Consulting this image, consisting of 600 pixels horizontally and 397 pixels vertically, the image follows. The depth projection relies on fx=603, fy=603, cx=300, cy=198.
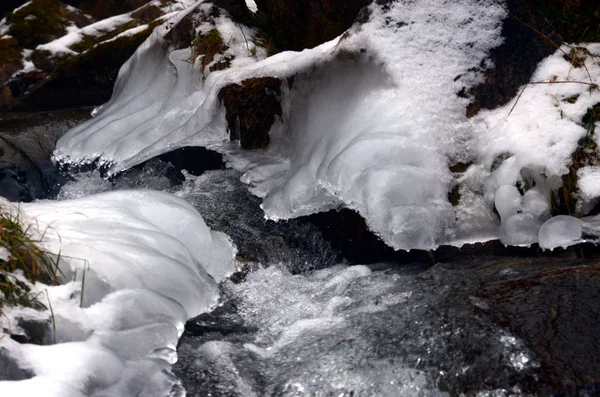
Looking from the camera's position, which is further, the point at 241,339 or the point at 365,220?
the point at 365,220

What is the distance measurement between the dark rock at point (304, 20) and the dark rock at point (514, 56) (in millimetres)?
1178

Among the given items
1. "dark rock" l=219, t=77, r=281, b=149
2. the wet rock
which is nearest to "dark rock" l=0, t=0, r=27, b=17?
the wet rock

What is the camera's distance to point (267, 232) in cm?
348

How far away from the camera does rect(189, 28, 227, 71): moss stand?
5160 mm

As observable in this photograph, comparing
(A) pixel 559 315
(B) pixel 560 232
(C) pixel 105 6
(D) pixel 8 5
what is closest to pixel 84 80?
(C) pixel 105 6

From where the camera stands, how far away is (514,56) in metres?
3.49

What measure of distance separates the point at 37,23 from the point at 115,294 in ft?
26.6

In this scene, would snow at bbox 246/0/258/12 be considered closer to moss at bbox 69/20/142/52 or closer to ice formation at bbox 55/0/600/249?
ice formation at bbox 55/0/600/249

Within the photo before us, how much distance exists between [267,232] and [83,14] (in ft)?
25.4

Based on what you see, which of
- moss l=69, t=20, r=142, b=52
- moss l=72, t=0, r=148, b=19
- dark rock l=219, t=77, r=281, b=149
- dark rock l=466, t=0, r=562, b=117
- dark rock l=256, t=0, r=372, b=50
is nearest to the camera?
dark rock l=466, t=0, r=562, b=117

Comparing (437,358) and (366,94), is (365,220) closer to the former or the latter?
(366,94)

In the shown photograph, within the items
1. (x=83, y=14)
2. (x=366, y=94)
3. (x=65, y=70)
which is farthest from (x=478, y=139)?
(x=83, y=14)

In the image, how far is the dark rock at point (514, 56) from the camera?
135 inches

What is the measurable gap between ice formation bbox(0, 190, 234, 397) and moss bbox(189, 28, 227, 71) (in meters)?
2.43
